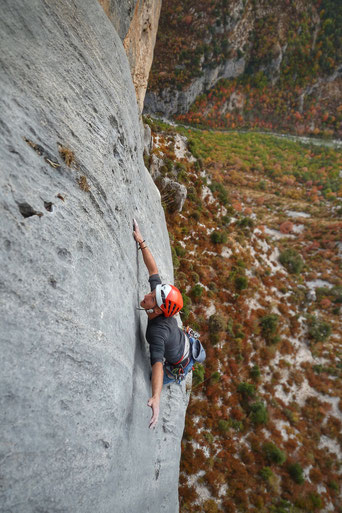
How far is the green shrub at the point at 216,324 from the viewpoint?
50.3ft

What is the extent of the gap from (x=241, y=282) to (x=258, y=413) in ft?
29.5

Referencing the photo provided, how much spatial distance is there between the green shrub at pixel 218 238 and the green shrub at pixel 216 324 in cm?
718

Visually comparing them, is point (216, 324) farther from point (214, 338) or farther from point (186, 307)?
point (186, 307)

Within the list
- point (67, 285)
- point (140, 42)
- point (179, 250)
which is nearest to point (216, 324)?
point (179, 250)

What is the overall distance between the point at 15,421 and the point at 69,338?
3.11 ft

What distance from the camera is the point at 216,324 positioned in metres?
15.3

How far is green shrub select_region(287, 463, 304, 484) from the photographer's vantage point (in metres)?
12.8

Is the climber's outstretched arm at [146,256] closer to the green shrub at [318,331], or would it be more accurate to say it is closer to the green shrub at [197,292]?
the green shrub at [197,292]

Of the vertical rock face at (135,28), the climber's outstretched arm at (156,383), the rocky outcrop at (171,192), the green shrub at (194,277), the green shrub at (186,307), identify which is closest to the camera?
the climber's outstretched arm at (156,383)

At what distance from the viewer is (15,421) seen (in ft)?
7.43

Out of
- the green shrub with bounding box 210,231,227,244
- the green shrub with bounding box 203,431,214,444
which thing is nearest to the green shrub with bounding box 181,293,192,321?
the green shrub with bounding box 203,431,214,444

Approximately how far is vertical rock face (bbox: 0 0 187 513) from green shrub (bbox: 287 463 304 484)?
1210 cm

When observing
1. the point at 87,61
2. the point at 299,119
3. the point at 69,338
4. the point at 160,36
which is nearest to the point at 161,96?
the point at 160,36

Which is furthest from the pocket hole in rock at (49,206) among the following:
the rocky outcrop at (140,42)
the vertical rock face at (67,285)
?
the rocky outcrop at (140,42)
